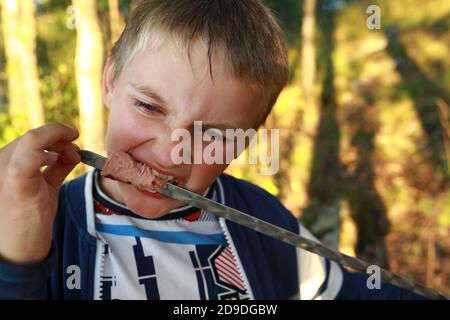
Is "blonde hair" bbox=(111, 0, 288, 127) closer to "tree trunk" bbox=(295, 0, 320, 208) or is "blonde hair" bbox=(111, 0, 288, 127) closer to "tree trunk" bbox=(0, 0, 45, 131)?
"tree trunk" bbox=(0, 0, 45, 131)

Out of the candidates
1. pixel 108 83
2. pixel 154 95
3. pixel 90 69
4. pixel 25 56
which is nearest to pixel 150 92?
pixel 154 95

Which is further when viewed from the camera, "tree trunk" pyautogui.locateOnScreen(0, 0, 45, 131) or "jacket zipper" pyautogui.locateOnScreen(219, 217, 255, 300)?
"tree trunk" pyautogui.locateOnScreen(0, 0, 45, 131)

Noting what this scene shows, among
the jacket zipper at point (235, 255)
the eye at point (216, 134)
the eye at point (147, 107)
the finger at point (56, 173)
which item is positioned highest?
the eye at point (147, 107)

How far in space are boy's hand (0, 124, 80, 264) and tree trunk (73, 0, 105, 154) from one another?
160 centimetres

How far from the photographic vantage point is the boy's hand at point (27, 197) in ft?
3.16

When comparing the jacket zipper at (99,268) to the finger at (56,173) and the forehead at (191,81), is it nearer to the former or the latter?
the finger at (56,173)

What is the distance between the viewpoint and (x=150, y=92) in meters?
1.15

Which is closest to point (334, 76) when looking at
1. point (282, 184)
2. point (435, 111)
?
point (435, 111)

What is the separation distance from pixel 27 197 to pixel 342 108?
287 inches

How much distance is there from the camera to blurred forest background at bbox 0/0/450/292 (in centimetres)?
342

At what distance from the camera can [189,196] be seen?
41.3 inches

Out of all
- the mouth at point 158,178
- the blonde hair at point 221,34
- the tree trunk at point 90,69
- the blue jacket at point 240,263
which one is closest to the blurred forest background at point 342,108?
the tree trunk at point 90,69

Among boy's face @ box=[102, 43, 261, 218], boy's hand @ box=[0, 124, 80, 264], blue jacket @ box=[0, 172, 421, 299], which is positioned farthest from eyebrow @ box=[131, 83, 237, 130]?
blue jacket @ box=[0, 172, 421, 299]
